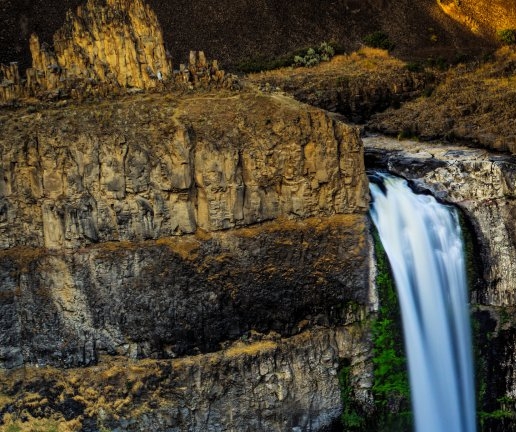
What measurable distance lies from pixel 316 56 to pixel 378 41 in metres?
3.45

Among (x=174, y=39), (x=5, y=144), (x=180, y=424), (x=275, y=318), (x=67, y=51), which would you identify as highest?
(x=174, y=39)

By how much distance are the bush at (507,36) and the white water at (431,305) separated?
69.1 feet

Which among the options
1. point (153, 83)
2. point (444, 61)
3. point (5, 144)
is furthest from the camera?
point (444, 61)

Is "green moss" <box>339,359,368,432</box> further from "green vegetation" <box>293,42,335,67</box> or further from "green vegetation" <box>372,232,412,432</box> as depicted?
"green vegetation" <box>293,42,335,67</box>

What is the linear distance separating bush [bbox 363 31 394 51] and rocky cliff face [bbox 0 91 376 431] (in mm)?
20321

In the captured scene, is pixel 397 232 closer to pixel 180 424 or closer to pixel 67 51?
pixel 180 424

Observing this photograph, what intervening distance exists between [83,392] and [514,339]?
11.9m

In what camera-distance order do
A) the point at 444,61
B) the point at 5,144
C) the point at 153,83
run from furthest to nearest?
the point at 444,61 < the point at 153,83 < the point at 5,144

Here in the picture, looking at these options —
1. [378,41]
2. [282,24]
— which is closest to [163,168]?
[378,41]

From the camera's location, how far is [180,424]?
91.1 ft

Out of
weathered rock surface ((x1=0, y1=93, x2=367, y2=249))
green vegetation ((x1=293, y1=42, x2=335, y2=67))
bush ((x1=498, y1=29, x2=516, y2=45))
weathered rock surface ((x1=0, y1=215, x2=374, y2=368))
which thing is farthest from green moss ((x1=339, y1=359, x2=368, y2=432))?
bush ((x1=498, y1=29, x2=516, y2=45))

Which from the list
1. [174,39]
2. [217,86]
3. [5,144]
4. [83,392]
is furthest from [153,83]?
[174,39]

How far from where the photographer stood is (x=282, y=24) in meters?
49.9

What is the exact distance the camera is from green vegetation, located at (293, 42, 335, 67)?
150 feet
